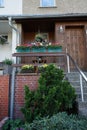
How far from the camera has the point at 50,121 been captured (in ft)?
17.5

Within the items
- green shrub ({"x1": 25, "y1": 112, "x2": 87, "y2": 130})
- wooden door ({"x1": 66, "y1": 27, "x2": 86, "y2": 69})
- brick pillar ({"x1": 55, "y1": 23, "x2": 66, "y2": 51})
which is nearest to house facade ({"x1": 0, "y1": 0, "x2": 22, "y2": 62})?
brick pillar ({"x1": 55, "y1": 23, "x2": 66, "y2": 51})

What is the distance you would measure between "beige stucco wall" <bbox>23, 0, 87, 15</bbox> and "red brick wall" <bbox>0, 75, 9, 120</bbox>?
5.43 m

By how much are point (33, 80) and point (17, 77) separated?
0.60 meters

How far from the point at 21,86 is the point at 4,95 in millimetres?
684

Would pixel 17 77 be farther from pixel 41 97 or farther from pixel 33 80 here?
pixel 41 97

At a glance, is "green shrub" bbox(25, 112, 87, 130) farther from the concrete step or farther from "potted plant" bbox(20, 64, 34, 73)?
"potted plant" bbox(20, 64, 34, 73)

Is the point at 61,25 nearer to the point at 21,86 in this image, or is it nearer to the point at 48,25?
the point at 48,25

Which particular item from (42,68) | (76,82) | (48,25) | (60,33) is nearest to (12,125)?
(42,68)

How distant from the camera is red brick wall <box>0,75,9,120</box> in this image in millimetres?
7832

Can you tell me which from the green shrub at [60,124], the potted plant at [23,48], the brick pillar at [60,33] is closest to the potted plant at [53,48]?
the potted plant at [23,48]

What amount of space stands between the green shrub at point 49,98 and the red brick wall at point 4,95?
1423 millimetres

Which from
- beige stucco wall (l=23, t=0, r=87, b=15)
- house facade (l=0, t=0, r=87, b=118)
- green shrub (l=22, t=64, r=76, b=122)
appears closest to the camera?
green shrub (l=22, t=64, r=76, b=122)

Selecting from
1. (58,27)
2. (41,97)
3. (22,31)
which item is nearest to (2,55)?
(22,31)

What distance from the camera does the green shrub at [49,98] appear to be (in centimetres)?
635
